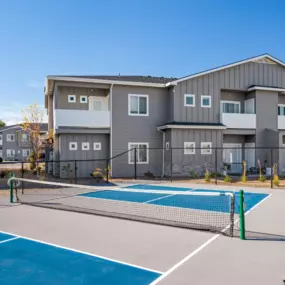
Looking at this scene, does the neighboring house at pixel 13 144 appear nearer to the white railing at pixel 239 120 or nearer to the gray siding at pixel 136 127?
the gray siding at pixel 136 127

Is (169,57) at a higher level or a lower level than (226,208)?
higher

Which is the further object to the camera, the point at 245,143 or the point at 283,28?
the point at 245,143

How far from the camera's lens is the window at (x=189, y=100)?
2147 cm

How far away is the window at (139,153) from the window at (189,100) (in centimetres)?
443

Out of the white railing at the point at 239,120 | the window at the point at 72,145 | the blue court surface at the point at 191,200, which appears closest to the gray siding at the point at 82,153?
the window at the point at 72,145

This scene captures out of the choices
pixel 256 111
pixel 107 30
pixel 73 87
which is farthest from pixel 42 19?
pixel 256 111

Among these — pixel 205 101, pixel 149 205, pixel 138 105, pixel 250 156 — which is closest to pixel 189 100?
pixel 205 101

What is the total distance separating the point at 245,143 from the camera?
2470 centimetres

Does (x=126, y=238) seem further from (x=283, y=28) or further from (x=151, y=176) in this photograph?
(x=283, y=28)

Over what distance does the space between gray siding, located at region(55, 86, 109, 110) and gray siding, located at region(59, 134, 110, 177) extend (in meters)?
2.49

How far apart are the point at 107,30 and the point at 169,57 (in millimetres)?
5297

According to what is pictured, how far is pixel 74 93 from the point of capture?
21.1 metres

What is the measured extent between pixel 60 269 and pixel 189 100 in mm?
18248

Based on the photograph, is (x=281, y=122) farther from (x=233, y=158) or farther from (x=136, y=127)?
(x=136, y=127)
